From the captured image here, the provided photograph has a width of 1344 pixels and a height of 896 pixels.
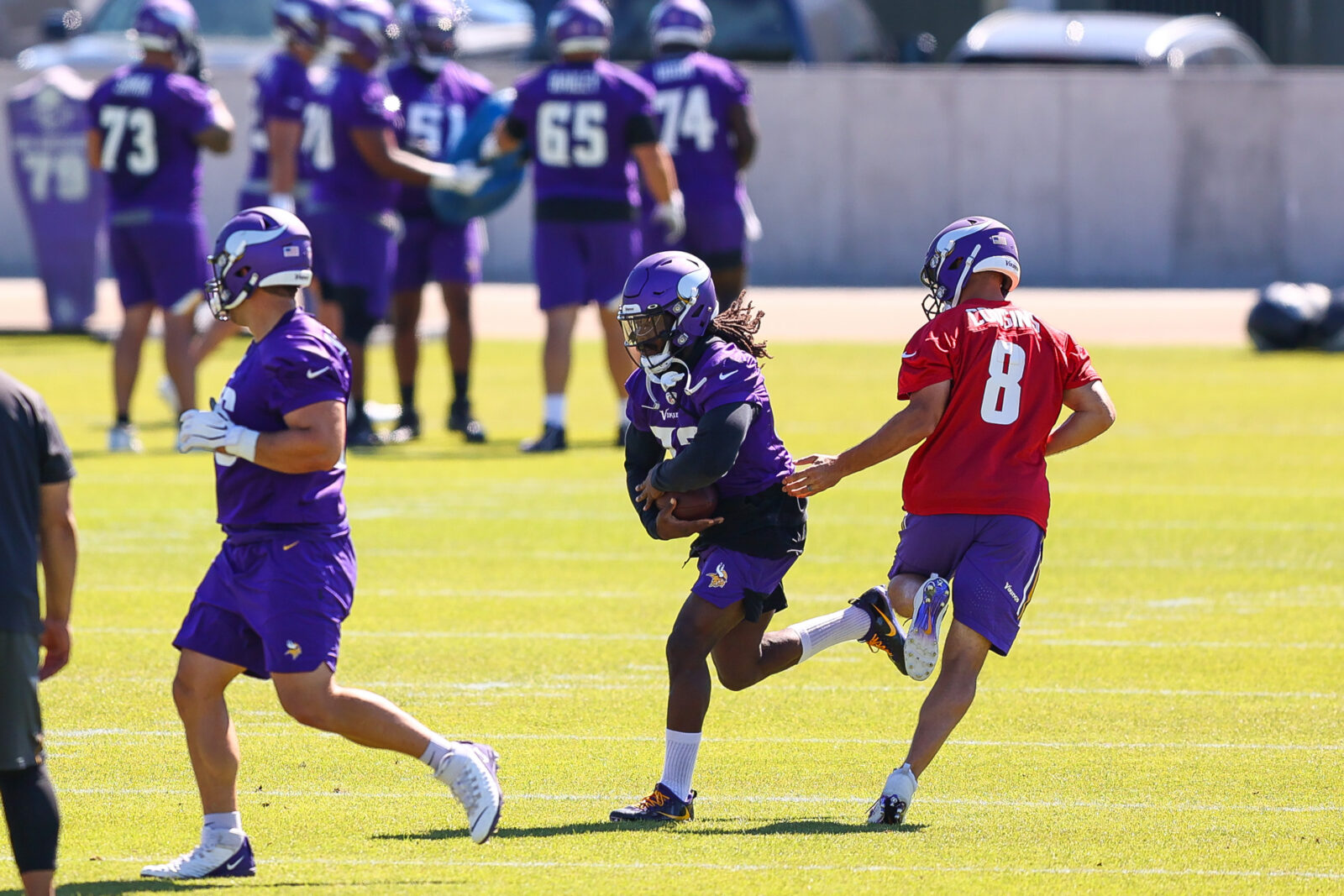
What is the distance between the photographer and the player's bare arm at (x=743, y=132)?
14.5 meters

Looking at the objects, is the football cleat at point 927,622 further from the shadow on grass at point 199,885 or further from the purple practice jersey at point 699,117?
the purple practice jersey at point 699,117

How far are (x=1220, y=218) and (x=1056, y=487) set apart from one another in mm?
14231

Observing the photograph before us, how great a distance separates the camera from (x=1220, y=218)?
84.7ft

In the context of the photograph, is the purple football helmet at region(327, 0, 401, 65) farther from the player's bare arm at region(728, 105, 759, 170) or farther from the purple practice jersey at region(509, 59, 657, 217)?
the player's bare arm at region(728, 105, 759, 170)

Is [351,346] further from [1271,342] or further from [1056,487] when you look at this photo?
[1271,342]

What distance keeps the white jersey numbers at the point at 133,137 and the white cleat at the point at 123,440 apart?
1.57m

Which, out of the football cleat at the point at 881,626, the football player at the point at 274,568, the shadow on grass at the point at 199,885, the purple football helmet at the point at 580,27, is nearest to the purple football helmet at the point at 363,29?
the purple football helmet at the point at 580,27

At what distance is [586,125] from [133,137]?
9.17 ft

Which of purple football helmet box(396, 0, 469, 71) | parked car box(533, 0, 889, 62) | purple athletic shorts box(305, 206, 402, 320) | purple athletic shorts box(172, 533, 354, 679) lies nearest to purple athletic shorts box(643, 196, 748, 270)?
purple football helmet box(396, 0, 469, 71)

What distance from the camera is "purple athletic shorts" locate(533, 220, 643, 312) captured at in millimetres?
13648

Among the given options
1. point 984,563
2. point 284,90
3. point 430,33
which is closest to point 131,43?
point 284,90

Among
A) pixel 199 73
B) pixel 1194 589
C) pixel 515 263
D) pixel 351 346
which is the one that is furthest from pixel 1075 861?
pixel 515 263

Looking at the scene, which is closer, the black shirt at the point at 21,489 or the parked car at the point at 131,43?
the black shirt at the point at 21,489

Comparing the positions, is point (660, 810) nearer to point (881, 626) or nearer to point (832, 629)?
point (832, 629)
